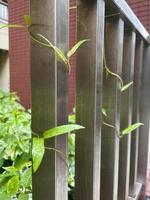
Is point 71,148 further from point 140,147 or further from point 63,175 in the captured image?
point 140,147

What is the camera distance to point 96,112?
96 cm

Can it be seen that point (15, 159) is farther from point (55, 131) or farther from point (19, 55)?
point (19, 55)

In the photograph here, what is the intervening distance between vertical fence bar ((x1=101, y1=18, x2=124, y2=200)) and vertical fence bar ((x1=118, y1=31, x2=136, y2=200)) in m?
0.24

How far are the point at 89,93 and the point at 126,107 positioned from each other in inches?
23.6

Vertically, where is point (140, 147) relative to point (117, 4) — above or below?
below

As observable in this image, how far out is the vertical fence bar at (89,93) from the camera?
916 millimetres

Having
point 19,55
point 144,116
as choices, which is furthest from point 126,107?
point 19,55

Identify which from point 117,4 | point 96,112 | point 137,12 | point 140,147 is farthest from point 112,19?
point 137,12

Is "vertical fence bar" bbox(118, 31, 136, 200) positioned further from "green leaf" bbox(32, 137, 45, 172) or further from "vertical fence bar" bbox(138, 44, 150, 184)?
"green leaf" bbox(32, 137, 45, 172)

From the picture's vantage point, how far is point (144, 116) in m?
2.12

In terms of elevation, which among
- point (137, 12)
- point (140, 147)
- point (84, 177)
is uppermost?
point (137, 12)

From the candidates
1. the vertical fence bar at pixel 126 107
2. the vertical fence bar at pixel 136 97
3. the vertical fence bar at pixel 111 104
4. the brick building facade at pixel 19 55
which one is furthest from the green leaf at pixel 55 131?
the brick building facade at pixel 19 55

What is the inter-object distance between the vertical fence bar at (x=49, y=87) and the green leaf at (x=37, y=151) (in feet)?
0.15

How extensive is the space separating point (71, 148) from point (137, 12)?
2.57 meters
